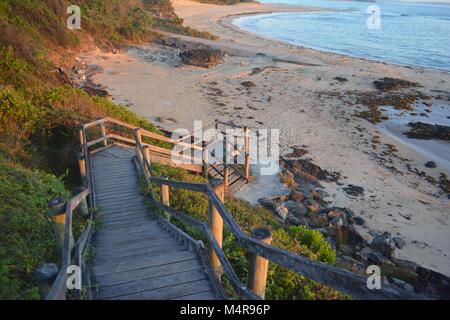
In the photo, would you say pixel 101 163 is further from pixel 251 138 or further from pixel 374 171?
pixel 374 171

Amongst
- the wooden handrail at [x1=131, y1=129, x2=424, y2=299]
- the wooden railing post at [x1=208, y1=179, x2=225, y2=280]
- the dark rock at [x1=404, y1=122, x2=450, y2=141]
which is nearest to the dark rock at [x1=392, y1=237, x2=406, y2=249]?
the wooden railing post at [x1=208, y1=179, x2=225, y2=280]

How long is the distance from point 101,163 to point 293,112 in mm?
14327

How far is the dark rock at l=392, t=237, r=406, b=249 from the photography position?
394 inches

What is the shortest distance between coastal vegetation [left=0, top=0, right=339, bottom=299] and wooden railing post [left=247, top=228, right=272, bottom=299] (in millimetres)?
1662

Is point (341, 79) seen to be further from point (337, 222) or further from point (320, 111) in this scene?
point (337, 222)

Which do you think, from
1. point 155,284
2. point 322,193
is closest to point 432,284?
point 322,193

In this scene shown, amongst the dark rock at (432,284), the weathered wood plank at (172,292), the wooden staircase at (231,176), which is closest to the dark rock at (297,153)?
the wooden staircase at (231,176)

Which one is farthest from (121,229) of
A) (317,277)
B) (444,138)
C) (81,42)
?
(81,42)

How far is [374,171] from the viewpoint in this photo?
14547 mm

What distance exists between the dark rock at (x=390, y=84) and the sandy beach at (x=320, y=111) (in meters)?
0.67

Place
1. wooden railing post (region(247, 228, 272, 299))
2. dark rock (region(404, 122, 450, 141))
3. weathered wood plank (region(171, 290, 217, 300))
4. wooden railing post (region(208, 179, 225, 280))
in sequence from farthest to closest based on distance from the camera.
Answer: dark rock (region(404, 122, 450, 141)) → wooden railing post (region(208, 179, 225, 280)) → weathered wood plank (region(171, 290, 217, 300)) → wooden railing post (region(247, 228, 272, 299))

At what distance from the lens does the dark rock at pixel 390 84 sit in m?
26.0

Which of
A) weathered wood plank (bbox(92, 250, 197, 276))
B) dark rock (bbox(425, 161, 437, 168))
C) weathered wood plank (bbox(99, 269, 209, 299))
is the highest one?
weathered wood plank (bbox(99, 269, 209, 299))

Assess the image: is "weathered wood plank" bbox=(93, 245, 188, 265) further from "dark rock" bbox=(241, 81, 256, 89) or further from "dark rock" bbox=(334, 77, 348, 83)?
"dark rock" bbox=(334, 77, 348, 83)
